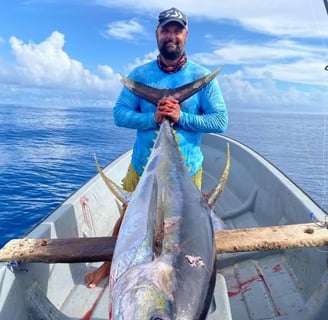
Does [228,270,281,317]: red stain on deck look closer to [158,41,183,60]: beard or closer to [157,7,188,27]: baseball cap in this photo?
[158,41,183,60]: beard

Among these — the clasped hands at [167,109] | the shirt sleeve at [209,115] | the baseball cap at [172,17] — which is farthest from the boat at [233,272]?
the baseball cap at [172,17]

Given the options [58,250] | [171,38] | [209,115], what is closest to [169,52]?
[171,38]

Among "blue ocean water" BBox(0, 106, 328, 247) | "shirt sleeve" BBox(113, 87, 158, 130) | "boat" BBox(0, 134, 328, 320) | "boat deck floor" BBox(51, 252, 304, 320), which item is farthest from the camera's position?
"blue ocean water" BBox(0, 106, 328, 247)

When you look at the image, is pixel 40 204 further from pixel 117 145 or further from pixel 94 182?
pixel 117 145

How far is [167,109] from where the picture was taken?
9.91 ft

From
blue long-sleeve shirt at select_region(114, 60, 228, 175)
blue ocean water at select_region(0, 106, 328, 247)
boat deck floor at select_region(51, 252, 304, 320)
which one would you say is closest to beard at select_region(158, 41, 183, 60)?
blue long-sleeve shirt at select_region(114, 60, 228, 175)

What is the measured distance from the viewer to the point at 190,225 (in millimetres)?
2023

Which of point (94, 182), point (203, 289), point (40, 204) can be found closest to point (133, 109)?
point (94, 182)

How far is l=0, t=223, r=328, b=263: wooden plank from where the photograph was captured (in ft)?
7.66

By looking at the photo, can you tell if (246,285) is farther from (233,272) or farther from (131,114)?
(131,114)

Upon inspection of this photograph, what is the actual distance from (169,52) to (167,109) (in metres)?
0.57

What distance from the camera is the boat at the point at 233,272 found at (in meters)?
2.44

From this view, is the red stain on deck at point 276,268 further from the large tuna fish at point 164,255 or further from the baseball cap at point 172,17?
the baseball cap at point 172,17

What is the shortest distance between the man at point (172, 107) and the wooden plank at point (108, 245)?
33.3 inches
